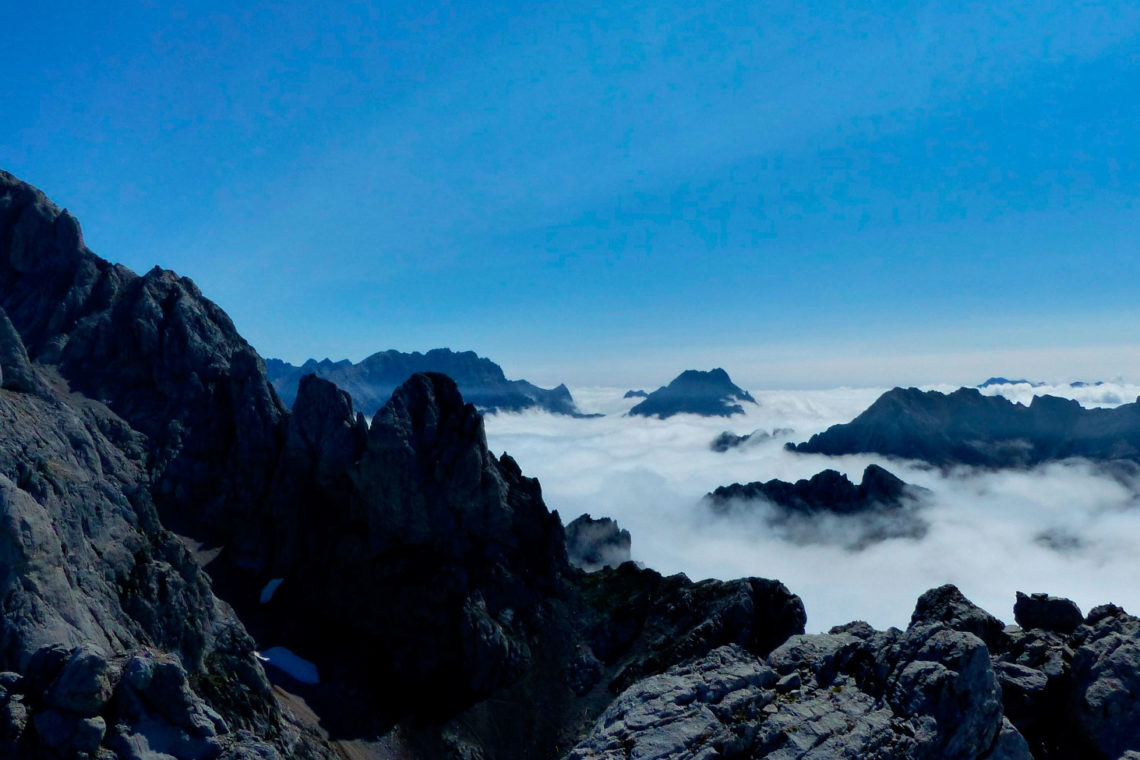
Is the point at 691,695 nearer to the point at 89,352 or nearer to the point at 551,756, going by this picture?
the point at 551,756

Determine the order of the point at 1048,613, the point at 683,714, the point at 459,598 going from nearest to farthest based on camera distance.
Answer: the point at 683,714, the point at 1048,613, the point at 459,598

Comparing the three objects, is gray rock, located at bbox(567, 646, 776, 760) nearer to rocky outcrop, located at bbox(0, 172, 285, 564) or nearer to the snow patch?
the snow patch

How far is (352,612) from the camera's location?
12269cm

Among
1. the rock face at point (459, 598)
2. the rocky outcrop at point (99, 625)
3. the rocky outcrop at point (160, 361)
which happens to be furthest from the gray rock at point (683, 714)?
the rocky outcrop at point (160, 361)

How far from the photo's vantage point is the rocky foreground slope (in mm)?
26234

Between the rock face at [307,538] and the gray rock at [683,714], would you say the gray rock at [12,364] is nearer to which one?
the rock face at [307,538]

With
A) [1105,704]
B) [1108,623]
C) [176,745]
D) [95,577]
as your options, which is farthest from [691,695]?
[95,577]

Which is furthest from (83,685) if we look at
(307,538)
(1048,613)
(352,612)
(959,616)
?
(307,538)

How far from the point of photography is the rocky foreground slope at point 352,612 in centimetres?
2623

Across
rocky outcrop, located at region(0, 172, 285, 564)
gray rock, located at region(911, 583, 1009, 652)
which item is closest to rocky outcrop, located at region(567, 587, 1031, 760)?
gray rock, located at region(911, 583, 1009, 652)

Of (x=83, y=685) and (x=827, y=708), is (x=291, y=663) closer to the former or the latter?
(x=83, y=685)

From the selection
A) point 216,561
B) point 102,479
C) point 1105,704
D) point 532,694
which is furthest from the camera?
point 216,561

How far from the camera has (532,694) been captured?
112 meters

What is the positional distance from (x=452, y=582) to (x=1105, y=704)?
324ft
